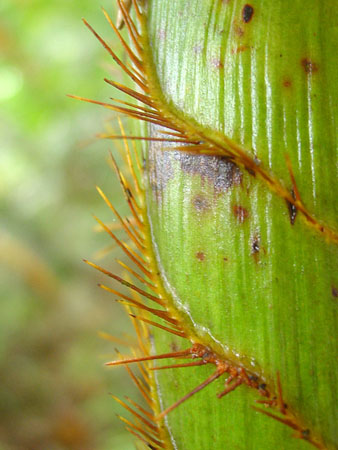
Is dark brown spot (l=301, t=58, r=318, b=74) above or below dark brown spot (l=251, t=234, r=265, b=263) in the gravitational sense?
above

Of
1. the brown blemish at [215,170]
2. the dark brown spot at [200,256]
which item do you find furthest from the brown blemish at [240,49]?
the dark brown spot at [200,256]

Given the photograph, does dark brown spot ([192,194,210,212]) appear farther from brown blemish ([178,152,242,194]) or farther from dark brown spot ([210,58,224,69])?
dark brown spot ([210,58,224,69])

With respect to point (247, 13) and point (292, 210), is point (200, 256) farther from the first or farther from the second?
point (247, 13)

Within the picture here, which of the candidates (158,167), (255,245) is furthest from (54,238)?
(255,245)

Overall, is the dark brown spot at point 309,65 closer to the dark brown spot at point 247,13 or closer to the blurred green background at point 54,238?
the dark brown spot at point 247,13

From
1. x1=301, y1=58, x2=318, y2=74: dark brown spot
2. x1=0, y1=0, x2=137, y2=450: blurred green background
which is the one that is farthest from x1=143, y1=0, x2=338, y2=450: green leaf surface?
x1=0, y1=0, x2=137, y2=450: blurred green background
